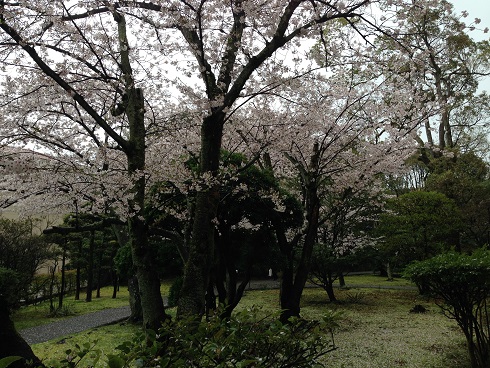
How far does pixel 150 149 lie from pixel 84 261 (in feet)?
38.2

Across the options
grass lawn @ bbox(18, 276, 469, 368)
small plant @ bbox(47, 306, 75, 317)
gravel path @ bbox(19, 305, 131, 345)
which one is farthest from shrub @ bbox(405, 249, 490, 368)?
small plant @ bbox(47, 306, 75, 317)

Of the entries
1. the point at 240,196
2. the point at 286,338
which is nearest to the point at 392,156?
the point at 240,196

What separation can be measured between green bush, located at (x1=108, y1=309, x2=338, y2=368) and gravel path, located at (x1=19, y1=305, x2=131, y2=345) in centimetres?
889

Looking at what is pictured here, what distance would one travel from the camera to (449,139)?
1802cm

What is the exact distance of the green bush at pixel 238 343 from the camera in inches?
65.5

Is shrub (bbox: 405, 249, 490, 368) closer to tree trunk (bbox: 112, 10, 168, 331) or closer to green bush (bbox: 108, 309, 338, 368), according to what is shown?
green bush (bbox: 108, 309, 338, 368)

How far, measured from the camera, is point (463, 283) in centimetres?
447

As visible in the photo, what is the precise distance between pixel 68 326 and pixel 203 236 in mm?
9414

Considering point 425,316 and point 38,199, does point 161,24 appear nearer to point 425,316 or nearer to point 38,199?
point 38,199

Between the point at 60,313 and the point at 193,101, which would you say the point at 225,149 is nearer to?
the point at 193,101

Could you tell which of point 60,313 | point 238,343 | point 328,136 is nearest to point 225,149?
point 328,136

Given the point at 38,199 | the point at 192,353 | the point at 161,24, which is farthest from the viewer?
the point at 38,199

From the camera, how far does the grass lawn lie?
5.52 metres

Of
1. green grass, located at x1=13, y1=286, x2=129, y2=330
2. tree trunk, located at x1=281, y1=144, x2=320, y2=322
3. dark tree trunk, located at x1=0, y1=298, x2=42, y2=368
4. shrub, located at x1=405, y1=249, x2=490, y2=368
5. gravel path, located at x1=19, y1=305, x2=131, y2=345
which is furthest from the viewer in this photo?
green grass, located at x1=13, y1=286, x2=129, y2=330
